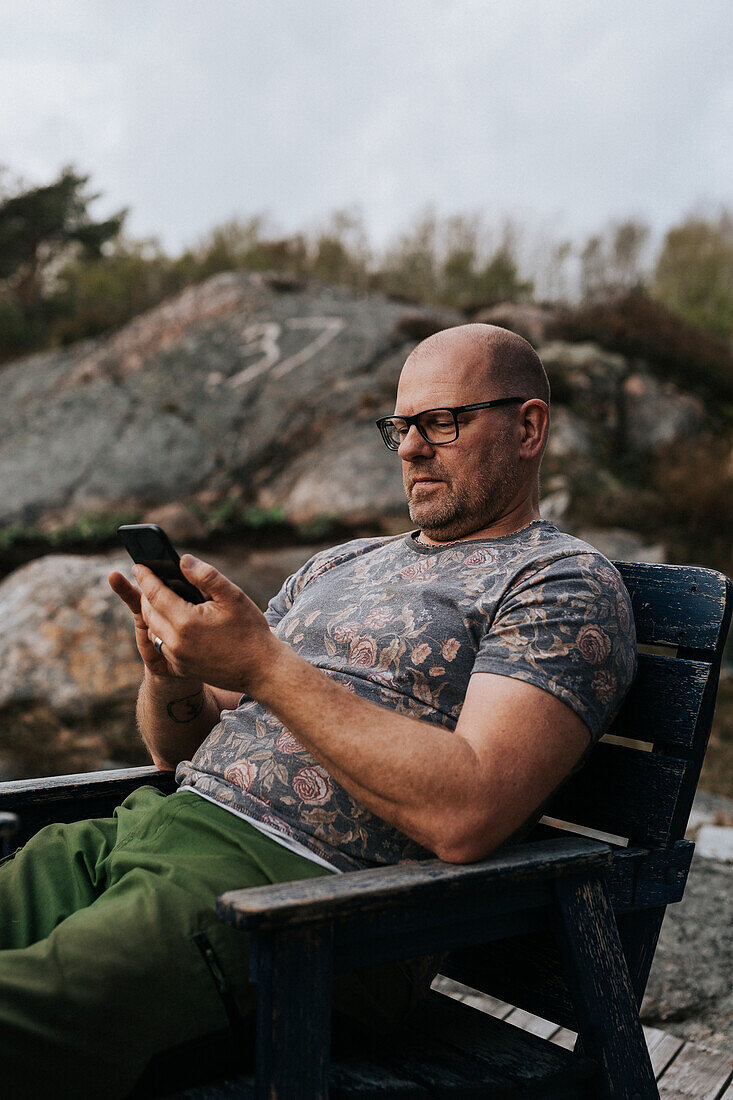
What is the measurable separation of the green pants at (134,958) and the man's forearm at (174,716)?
30cm

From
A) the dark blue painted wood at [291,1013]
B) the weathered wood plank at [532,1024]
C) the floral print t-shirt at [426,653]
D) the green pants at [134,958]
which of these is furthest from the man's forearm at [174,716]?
the weathered wood plank at [532,1024]

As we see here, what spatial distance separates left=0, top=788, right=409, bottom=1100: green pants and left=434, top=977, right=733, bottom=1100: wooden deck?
1.03 m

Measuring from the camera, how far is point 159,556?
144cm

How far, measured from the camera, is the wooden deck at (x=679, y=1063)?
217 centimetres

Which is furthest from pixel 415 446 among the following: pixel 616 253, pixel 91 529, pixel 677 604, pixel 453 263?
pixel 616 253

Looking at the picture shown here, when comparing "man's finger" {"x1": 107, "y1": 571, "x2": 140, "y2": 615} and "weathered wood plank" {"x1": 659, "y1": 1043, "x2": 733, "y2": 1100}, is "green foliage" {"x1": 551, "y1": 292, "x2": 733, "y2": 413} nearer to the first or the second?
"weathered wood plank" {"x1": 659, "y1": 1043, "x2": 733, "y2": 1100}

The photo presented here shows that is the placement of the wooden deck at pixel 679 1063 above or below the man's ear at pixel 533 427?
below

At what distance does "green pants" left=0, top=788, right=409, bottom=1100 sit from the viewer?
1251 millimetres

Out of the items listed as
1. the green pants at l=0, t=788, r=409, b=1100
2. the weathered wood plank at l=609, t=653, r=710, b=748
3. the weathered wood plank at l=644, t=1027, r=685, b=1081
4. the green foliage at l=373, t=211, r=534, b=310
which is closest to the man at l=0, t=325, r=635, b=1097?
the green pants at l=0, t=788, r=409, b=1100

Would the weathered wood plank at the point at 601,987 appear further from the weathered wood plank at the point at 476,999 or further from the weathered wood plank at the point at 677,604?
the weathered wood plank at the point at 476,999

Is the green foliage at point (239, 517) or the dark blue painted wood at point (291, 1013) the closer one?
the dark blue painted wood at point (291, 1013)

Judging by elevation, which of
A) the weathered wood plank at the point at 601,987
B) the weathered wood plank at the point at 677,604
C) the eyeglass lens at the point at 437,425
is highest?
the eyeglass lens at the point at 437,425

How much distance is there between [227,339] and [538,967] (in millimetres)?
10261

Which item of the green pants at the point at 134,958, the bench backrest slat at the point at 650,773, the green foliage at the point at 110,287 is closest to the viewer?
the green pants at the point at 134,958
